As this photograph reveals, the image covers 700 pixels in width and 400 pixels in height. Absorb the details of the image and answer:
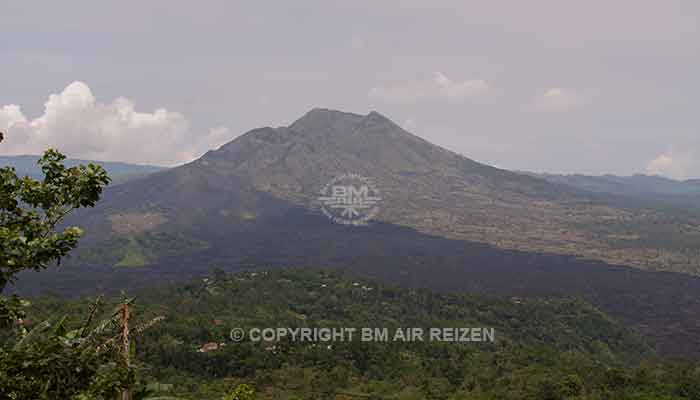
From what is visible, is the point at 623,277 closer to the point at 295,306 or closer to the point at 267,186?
the point at 295,306

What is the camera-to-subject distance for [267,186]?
604 feet

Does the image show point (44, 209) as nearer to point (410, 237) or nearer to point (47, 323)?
point (47, 323)

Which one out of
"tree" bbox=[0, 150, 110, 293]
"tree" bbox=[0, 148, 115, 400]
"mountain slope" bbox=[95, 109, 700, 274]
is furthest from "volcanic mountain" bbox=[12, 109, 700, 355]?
"tree" bbox=[0, 150, 110, 293]

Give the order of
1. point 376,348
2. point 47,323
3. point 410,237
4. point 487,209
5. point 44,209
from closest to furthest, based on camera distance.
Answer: point 44,209 → point 47,323 → point 376,348 → point 410,237 → point 487,209

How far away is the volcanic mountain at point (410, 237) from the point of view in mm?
85125

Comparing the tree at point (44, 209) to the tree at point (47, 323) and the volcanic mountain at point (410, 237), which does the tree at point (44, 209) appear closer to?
the tree at point (47, 323)

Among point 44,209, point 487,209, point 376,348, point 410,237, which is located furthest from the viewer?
point 487,209

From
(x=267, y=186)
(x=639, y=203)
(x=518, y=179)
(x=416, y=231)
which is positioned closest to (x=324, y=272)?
(x=416, y=231)

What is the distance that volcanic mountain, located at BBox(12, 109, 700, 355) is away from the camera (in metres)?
85.1

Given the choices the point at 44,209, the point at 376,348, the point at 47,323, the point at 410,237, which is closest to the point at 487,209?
the point at 410,237

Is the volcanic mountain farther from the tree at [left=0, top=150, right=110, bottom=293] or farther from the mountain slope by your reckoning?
the tree at [left=0, top=150, right=110, bottom=293]

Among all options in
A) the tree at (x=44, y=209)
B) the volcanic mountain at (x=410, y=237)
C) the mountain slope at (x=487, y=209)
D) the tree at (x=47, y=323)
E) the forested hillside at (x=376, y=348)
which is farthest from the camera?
the mountain slope at (x=487, y=209)

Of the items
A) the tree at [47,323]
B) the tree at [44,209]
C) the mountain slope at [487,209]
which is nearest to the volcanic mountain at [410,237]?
the mountain slope at [487,209]

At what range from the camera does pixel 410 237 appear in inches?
5027
